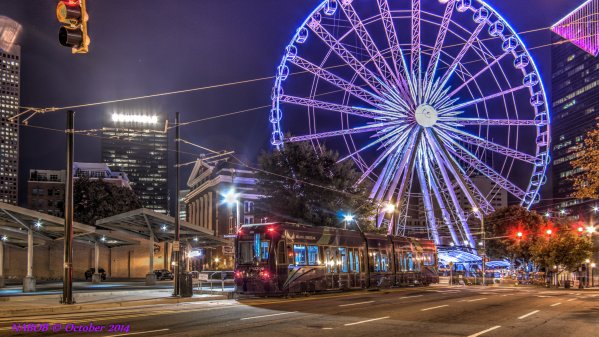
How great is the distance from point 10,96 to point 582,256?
509ft

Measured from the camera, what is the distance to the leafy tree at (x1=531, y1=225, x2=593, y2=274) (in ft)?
176

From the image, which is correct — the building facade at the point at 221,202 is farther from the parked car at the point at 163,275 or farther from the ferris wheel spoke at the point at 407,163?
the ferris wheel spoke at the point at 407,163

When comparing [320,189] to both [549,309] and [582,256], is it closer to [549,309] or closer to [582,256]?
[582,256]

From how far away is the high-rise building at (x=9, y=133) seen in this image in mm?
161375

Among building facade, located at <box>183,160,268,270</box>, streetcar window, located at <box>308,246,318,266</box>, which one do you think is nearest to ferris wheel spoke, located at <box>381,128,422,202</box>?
streetcar window, located at <box>308,246,318,266</box>

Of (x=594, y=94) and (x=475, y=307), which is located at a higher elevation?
(x=594, y=94)

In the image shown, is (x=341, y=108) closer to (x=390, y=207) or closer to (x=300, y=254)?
(x=390, y=207)

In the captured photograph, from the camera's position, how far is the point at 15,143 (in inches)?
6939

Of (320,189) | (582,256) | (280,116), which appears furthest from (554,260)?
(280,116)

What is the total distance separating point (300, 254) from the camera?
28.9m

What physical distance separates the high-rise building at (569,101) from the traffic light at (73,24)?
160736 millimetres

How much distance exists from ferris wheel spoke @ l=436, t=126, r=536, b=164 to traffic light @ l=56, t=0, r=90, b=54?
37.0 metres

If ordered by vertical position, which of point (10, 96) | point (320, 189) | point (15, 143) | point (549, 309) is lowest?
point (549, 309)

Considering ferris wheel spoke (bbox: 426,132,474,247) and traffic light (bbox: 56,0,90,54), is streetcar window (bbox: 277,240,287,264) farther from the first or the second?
ferris wheel spoke (bbox: 426,132,474,247)
